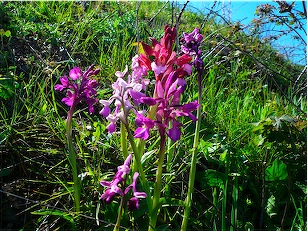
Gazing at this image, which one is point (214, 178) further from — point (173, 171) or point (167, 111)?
point (167, 111)

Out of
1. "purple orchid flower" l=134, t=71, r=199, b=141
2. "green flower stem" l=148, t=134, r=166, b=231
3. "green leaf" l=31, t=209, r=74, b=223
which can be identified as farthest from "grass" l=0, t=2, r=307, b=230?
"purple orchid flower" l=134, t=71, r=199, b=141

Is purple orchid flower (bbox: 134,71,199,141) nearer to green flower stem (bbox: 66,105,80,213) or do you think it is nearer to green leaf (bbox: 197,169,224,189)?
green flower stem (bbox: 66,105,80,213)

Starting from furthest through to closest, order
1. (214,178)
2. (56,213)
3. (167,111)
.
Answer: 1. (214,178)
2. (56,213)
3. (167,111)

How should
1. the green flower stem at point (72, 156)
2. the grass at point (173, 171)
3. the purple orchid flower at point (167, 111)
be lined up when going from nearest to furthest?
the purple orchid flower at point (167, 111), the green flower stem at point (72, 156), the grass at point (173, 171)

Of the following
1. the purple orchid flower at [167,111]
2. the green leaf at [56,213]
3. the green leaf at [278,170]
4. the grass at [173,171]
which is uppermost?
the purple orchid flower at [167,111]

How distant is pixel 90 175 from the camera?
1596mm

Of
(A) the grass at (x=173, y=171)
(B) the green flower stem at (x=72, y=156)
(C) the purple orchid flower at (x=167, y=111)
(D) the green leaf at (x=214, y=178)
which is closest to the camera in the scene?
(C) the purple orchid flower at (x=167, y=111)

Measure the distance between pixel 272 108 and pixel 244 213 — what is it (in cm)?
96

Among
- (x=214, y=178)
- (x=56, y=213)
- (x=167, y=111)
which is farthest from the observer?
(x=214, y=178)

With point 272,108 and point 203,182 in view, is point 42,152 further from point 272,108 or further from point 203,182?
point 272,108

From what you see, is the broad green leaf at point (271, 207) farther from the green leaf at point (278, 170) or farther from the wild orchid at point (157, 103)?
the wild orchid at point (157, 103)

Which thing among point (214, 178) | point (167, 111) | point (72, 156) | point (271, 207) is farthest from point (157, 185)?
point (271, 207)

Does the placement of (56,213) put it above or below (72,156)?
below

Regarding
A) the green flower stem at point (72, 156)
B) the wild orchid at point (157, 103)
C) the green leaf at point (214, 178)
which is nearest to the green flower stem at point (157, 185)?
the wild orchid at point (157, 103)
